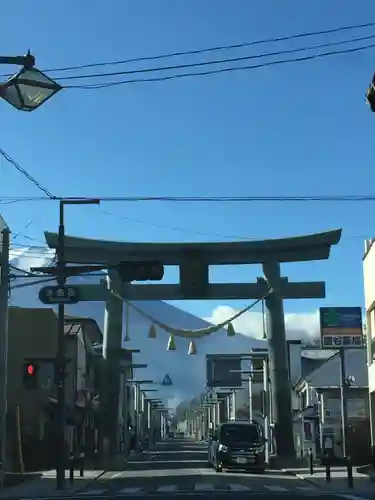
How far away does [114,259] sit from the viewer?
37.7 m

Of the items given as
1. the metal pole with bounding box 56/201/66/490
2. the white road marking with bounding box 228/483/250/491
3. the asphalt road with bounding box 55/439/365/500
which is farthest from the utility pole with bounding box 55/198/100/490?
the white road marking with bounding box 228/483/250/491

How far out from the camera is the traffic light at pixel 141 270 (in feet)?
73.5

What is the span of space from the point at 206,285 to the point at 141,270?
15.5 metres

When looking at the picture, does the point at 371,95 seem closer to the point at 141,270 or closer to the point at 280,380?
the point at 141,270

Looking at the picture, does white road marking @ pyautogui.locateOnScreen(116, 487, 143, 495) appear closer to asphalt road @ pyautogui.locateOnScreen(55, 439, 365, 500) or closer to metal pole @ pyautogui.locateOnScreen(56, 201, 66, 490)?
asphalt road @ pyautogui.locateOnScreen(55, 439, 365, 500)

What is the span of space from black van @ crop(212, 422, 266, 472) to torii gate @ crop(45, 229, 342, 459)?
3.48m

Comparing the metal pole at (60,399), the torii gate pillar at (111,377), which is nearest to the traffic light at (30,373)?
the metal pole at (60,399)

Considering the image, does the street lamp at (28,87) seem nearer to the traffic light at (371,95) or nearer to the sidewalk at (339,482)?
the traffic light at (371,95)

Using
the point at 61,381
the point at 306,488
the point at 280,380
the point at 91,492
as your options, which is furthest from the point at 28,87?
the point at 280,380

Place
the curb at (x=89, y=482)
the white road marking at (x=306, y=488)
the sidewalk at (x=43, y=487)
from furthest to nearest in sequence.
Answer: the curb at (x=89, y=482)
the white road marking at (x=306, y=488)
the sidewalk at (x=43, y=487)

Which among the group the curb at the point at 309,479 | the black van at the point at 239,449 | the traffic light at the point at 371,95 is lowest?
the curb at the point at 309,479

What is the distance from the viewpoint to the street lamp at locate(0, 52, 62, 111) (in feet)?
37.2

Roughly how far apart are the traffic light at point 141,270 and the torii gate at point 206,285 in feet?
46.0

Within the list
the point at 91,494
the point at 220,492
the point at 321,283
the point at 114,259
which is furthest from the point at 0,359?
the point at 321,283
